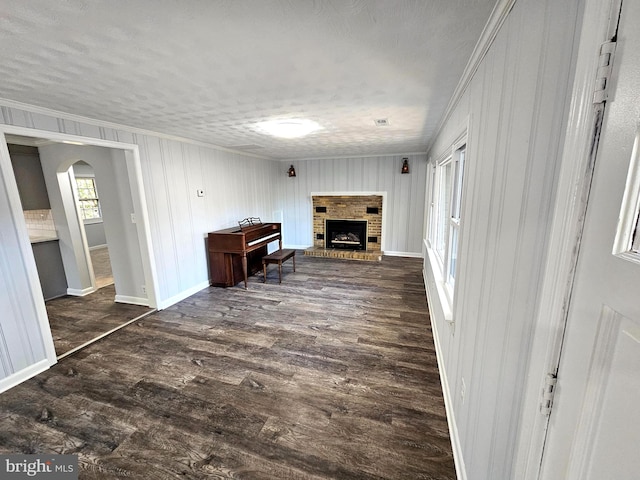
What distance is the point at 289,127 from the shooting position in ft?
9.71

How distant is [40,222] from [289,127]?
13.2 feet

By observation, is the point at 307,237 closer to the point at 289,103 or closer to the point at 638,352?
the point at 289,103

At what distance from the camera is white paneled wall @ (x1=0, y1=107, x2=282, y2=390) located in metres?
2.16

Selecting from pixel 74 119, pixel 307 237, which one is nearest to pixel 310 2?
pixel 74 119

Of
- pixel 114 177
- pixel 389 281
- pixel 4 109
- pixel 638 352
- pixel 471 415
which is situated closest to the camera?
pixel 638 352

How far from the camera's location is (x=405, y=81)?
1.77 m

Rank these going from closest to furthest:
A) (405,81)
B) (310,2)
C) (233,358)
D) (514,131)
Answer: (514,131)
(310,2)
(405,81)
(233,358)

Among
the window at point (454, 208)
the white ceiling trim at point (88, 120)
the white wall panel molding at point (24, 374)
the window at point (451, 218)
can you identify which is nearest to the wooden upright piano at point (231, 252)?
the white ceiling trim at point (88, 120)

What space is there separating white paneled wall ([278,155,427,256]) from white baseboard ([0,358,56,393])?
486 centimetres

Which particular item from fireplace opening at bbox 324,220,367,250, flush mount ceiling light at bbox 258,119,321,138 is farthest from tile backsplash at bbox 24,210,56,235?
fireplace opening at bbox 324,220,367,250

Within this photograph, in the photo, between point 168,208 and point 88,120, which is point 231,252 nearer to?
point 168,208

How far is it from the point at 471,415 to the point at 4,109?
3833mm

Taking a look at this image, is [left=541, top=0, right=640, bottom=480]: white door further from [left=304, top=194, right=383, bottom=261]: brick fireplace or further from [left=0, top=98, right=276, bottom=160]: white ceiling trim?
[left=304, top=194, right=383, bottom=261]: brick fireplace

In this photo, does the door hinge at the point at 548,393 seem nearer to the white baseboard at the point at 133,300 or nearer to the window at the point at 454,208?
the window at the point at 454,208
